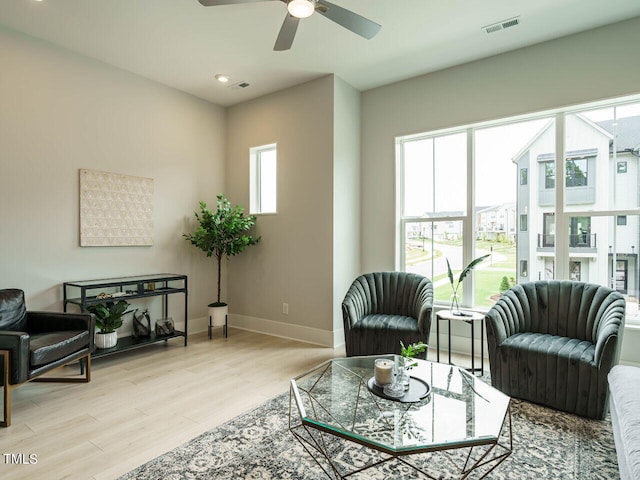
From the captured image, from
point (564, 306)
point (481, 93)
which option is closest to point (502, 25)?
point (481, 93)

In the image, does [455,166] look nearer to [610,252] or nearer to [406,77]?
[406,77]

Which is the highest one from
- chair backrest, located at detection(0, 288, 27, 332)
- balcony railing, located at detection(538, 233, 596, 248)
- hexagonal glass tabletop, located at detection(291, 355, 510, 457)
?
balcony railing, located at detection(538, 233, 596, 248)

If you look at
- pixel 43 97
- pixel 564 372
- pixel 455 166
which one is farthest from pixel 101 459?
pixel 455 166

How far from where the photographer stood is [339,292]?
4.34 meters

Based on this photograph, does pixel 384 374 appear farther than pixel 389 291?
No

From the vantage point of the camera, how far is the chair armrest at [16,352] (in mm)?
2482

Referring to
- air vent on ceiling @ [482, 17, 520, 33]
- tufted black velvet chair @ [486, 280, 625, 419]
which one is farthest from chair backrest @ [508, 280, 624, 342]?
air vent on ceiling @ [482, 17, 520, 33]

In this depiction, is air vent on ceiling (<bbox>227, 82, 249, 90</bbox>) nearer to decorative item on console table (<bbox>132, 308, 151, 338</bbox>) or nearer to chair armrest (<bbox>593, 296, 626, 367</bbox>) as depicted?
decorative item on console table (<bbox>132, 308, 151, 338</bbox>)

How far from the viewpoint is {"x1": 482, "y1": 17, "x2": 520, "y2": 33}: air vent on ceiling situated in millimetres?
3158

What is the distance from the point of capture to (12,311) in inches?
116

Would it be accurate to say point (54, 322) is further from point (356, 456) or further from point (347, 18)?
point (347, 18)

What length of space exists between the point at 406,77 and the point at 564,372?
3.46m

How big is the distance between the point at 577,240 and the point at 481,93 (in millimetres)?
1794

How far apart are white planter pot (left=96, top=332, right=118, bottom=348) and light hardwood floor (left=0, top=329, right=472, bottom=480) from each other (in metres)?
0.19
